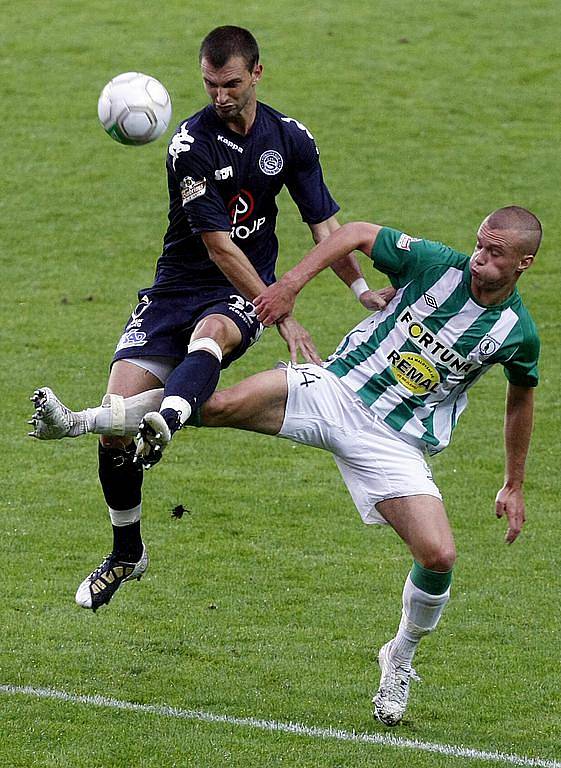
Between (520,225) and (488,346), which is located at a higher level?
(520,225)

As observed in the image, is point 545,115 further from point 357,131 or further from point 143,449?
point 143,449

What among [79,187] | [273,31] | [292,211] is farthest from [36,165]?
[273,31]

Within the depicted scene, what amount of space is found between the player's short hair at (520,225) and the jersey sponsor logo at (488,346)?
511 mm

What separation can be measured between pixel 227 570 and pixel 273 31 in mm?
15563

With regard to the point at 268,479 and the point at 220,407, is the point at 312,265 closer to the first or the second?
the point at 220,407

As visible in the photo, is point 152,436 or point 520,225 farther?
point 520,225

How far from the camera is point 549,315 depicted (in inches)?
583

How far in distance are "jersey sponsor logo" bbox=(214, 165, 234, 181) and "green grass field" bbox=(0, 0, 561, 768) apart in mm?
2765

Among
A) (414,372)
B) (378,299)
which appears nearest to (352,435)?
(414,372)

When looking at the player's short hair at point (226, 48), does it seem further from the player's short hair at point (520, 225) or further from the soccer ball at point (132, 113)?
the player's short hair at point (520, 225)

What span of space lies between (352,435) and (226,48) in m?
2.11

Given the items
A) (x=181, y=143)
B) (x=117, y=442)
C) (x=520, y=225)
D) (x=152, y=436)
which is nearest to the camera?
(x=152, y=436)

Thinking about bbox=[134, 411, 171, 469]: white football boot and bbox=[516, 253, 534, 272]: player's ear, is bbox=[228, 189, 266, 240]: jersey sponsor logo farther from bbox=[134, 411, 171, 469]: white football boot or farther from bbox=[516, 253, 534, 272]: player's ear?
bbox=[516, 253, 534, 272]: player's ear

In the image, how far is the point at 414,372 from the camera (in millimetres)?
6875
